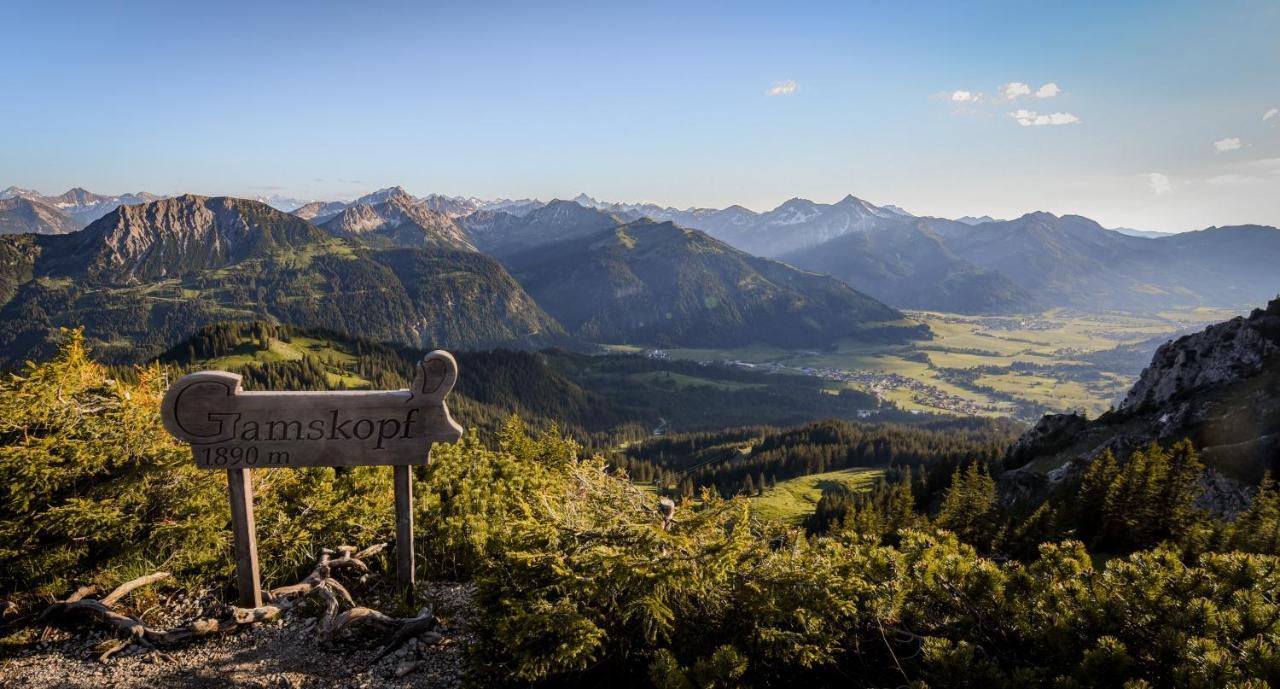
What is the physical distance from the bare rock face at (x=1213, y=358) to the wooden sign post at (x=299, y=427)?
83565mm

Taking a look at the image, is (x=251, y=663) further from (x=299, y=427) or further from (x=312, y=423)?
(x=312, y=423)

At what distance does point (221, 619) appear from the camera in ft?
36.6

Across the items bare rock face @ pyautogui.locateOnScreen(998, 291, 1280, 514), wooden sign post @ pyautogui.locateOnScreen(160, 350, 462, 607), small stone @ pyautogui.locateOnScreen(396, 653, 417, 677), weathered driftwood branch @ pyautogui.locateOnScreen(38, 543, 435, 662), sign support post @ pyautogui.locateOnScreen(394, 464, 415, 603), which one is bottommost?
bare rock face @ pyautogui.locateOnScreen(998, 291, 1280, 514)

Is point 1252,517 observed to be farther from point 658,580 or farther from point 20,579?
point 20,579

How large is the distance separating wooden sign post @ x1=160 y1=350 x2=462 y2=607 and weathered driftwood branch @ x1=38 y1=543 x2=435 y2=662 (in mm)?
485

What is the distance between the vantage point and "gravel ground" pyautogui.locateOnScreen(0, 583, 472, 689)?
30.9 feet

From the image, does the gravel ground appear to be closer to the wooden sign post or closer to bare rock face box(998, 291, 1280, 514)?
the wooden sign post

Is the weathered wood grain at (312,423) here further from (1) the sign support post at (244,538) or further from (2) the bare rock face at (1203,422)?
(2) the bare rock face at (1203,422)

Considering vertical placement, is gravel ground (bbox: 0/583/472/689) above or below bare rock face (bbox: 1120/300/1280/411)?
above

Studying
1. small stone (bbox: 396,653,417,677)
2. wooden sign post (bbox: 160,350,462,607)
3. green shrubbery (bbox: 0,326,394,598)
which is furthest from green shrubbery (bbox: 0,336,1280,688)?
wooden sign post (bbox: 160,350,462,607)

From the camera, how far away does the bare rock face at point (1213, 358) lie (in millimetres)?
60781

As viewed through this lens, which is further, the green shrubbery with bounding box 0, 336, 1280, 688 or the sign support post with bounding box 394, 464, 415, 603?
the sign support post with bounding box 394, 464, 415, 603

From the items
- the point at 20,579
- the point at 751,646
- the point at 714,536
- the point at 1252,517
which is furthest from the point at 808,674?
the point at 1252,517

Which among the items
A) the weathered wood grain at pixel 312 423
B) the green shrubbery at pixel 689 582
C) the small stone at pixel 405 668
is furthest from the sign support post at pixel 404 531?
the green shrubbery at pixel 689 582
